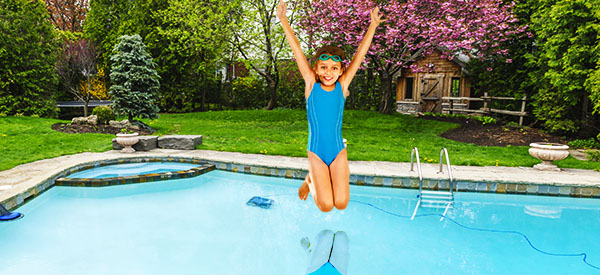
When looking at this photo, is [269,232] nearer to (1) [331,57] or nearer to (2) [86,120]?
(1) [331,57]

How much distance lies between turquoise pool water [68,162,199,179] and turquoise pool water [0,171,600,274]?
2.87 feet

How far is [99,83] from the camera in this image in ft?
72.7

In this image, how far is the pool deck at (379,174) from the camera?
681 centimetres

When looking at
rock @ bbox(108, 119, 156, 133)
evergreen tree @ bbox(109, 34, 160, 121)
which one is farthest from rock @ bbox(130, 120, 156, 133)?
evergreen tree @ bbox(109, 34, 160, 121)

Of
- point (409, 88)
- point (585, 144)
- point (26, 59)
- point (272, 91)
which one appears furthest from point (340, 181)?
point (409, 88)

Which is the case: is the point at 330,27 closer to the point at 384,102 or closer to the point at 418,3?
the point at 418,3

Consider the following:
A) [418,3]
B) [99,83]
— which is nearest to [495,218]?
[418,3]

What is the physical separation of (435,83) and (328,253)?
20282 millimetres

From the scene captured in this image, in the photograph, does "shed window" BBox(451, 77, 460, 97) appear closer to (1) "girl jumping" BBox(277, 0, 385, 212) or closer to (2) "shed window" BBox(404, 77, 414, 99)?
(2) "shed window" BBox(404, 77, 414, 99)

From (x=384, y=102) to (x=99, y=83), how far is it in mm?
17073

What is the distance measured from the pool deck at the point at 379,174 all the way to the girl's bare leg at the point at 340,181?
14.2 feet

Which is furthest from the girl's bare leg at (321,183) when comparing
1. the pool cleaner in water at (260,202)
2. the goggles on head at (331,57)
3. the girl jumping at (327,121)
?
the pool cleaner in water at (260,202)

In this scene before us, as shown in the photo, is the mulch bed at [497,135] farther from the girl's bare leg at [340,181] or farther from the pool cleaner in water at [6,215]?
the pool cleaner in water at [6,215]

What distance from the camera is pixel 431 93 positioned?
891 inches
